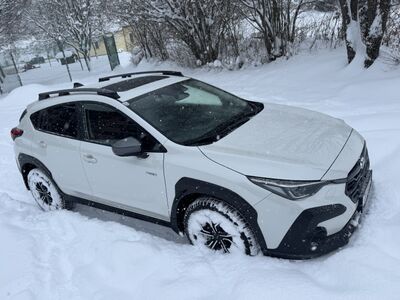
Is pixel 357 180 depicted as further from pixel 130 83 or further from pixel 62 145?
pixel 62 145

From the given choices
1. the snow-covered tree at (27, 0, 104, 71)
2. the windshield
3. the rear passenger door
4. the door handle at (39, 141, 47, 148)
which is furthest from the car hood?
the snow-covered tree at (27, 0, 104, 71)

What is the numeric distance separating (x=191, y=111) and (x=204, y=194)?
1013mm

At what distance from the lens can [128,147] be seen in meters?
3.40

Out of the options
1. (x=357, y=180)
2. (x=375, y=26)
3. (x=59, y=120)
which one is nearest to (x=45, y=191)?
(x=59, y=120)

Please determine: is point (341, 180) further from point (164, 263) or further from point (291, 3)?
point (291, 3)

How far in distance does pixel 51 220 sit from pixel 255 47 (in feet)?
31.5

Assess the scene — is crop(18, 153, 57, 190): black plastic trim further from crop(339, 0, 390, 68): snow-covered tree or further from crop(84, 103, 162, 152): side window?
crop(339, 0, 390, 68): snow-covered tree

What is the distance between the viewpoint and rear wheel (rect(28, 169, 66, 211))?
4762mm

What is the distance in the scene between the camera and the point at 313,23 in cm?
1166

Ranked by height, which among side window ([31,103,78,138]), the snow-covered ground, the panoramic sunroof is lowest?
the snow-covered ground

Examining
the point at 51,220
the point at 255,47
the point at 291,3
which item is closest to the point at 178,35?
the point at 255,47

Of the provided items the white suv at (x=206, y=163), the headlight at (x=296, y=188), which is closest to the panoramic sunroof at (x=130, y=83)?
the white suv at (x=206, y=163)

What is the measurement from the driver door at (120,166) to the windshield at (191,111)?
19 centimetres

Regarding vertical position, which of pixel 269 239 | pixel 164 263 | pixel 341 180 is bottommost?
pixel 164 263
